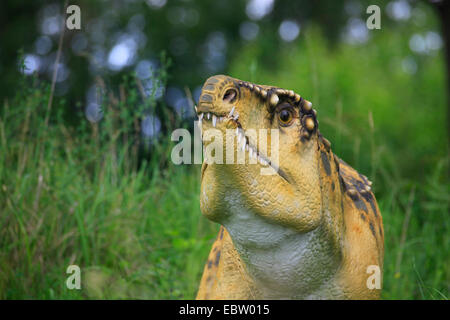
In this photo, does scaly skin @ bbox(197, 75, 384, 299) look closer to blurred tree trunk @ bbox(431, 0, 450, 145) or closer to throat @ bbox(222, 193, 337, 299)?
throat @ bbox(222, 193, 337, 299)

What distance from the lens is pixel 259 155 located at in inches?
54.4

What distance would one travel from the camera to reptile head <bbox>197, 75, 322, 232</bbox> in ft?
4.35

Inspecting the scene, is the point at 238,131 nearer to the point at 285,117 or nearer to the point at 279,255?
the point at 285,117

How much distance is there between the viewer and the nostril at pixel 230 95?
133 cm

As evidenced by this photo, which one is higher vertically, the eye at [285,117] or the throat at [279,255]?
the eye at [285,117]

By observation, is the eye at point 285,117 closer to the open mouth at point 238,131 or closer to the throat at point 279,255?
the open mouth at point 238,131

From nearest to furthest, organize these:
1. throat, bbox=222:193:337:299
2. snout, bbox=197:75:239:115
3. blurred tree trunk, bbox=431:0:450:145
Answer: snout, bbox=197:75:239:115, throat, bbox=222:193:337:299, blurred tree trunk, bbox=431:0:450:145

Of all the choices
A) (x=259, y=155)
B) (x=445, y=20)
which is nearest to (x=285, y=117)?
(x=259, y=155)

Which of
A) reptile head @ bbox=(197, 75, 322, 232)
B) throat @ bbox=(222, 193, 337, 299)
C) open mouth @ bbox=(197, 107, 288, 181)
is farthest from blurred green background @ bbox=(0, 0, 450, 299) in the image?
open mouth @ bbox=(197, 107, 288, 181)

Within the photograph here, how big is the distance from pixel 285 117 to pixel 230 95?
218 millimetres

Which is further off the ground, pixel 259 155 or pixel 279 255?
pixel 259 155

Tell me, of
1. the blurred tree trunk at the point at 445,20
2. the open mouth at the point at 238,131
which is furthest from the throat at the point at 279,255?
the blurred tree trunk at the point at 445,20

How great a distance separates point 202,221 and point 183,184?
40 cm
